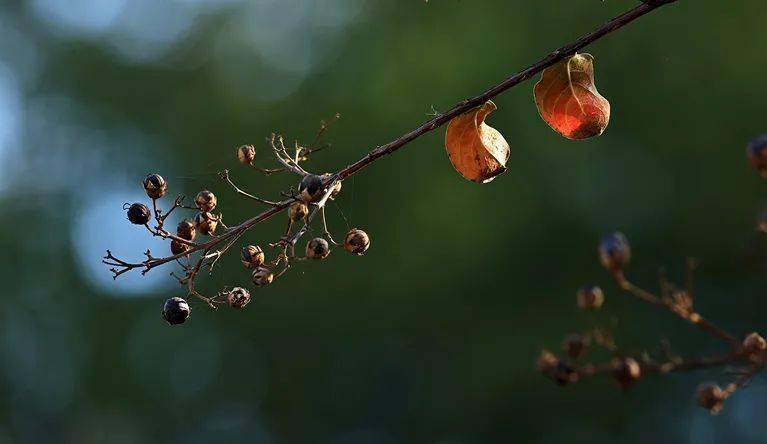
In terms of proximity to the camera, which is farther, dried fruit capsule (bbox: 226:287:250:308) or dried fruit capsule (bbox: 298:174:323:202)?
dried fruit capsule (bbox: 226:287:250:308)

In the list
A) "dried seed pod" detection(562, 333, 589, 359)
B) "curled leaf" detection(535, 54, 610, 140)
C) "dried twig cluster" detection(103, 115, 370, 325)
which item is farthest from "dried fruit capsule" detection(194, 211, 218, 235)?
"dried seed pod" detection(562, 333, 589, 359)

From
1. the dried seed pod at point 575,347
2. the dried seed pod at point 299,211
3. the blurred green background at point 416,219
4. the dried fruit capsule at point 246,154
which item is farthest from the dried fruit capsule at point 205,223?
the blurred green background at point 416,219

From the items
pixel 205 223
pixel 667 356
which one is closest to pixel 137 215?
pixel 205 223

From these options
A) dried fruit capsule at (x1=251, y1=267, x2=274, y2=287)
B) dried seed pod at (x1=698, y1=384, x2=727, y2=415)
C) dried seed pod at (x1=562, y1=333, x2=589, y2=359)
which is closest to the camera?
dried fruit capsule at (x1=251, y1=267, x2=274, y2=287)

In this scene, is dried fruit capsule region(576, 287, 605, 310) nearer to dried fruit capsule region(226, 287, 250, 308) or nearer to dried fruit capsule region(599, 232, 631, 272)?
dried fruit capsule region(599, 232, 631, 272)

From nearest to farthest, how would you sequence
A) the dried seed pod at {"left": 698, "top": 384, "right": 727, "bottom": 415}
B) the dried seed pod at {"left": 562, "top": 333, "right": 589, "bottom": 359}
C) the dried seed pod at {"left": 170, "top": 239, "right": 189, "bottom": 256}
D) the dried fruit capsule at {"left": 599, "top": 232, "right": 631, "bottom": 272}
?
1. the dried seed pod at {"left": 170, "top": 239, "right": 189, "bottom": 256}
2. the dried seed pod at {"left": 698, "top": 384, "right": 727, "bottom": 415}
3. the dried fruit capsule at {"left": 599, "top": 232, "right": 631, "bottom": 272}
4. the dried seed pod at {"left": 562, "top": 333, "right": 589, "bottom": 359}

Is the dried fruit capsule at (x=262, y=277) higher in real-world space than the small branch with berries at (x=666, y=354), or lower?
higher

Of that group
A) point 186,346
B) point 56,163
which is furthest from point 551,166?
point 56,163

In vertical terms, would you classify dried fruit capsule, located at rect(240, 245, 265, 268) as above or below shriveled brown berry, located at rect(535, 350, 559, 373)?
above

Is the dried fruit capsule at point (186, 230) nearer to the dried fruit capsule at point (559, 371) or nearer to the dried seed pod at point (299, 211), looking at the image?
the dried seed pod at point (299, 211)
